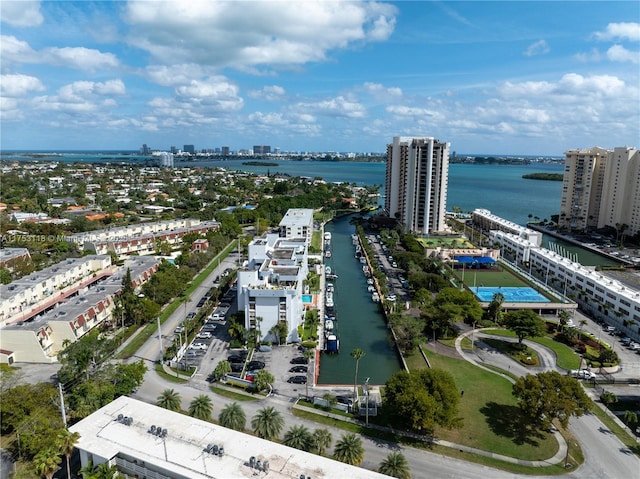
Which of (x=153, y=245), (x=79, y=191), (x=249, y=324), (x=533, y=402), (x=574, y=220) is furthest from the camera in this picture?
(x=79, y=191)

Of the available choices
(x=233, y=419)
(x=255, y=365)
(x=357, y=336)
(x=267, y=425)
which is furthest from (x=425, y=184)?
(x=233, y=419)

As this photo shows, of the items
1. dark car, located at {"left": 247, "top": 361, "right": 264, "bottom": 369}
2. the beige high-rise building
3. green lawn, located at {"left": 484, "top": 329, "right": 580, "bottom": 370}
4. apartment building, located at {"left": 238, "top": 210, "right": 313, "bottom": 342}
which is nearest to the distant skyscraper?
the beige high-rise building

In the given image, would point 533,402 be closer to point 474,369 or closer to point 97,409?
point 474,369

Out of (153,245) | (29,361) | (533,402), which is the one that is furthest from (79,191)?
(533,402)

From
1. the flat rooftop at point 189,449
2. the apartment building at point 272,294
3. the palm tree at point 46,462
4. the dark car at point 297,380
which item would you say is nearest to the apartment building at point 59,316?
the apartment building at point 272,294

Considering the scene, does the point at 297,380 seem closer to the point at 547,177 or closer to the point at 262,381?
the point at 262,381

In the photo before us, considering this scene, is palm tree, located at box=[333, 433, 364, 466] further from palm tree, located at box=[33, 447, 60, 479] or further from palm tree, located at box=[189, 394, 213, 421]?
palm tree, located at box=[33, 447, 60, 479]
